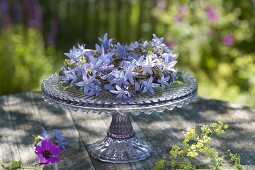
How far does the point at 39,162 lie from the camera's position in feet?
7.88

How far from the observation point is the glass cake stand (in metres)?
2.19

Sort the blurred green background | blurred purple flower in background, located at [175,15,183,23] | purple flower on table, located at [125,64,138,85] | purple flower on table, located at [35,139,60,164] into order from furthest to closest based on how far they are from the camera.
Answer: blurred purple flower in background, located at [175,15,183,23], the blurred green background, purple flower on table, located at [35,139,60,164], purple flower on table, located at [125,64,138,85]

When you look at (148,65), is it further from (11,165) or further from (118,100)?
(11,165)

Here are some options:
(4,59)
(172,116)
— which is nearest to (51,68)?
(4,59)

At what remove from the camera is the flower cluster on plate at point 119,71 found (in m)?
2.20

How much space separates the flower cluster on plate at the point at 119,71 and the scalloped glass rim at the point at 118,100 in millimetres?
26

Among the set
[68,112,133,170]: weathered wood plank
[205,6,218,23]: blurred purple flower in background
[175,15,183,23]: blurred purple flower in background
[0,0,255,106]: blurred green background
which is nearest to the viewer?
[68,112,133,170]: weathered wood plank

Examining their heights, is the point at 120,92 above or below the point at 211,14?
above

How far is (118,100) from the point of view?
2209mm

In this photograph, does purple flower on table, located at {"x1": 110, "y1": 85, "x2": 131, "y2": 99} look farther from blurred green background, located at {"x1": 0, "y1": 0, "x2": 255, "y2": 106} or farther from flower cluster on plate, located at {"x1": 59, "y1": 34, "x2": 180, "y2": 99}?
blurred green background, located at {"x1": 0, "y1": 0, "x2": 255, "y2": 106}

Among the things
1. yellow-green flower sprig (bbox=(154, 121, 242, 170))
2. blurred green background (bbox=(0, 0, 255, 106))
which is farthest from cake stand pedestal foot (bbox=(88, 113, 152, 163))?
blurred green background (bbox=(0, 0, 255, 106))

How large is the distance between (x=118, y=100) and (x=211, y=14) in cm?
317

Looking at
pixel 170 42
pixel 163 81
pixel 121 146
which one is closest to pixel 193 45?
pixel 170 42

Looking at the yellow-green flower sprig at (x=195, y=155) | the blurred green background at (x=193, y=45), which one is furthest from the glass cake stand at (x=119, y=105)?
the blurred green background at (x=193, y=45)
